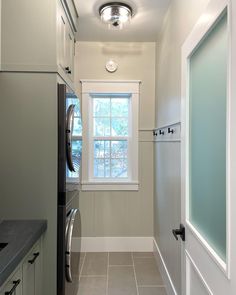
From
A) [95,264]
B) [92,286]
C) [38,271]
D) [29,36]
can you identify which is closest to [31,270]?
[38,271]

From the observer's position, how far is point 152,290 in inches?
103

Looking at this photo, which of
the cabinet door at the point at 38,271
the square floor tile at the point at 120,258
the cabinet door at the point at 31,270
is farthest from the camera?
the square floor tile at the point at 120,258

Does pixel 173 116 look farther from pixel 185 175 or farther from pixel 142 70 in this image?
pixel 142 70

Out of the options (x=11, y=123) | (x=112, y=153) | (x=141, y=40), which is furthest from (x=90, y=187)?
(x=141, y=40)

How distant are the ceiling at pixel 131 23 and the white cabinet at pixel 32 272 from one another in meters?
2.22

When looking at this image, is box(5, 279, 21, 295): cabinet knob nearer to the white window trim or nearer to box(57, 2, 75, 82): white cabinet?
box(57, 2, 75, 82): white cabinet

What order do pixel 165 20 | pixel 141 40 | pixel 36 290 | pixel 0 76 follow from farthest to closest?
pixel 141 40
pixel 165 20
pixel 0 76
pixel 36 290

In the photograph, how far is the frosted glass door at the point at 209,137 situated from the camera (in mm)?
981

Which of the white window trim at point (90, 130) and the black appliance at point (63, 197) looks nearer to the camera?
the black appliance at point (63, 197)

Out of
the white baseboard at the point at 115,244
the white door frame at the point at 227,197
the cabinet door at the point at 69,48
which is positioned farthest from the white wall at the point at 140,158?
the white door frame at the point at 227,197

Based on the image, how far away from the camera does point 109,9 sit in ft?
8.49

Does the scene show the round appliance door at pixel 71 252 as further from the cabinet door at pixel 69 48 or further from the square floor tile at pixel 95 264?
the cabinet door at pixel 69 48

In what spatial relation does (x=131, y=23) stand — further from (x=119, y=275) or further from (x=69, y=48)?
(x=119, y=275)

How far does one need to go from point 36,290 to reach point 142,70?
A: 2.83m
